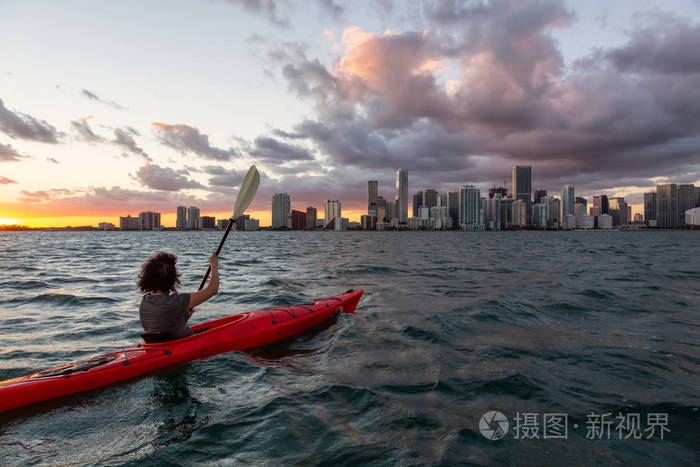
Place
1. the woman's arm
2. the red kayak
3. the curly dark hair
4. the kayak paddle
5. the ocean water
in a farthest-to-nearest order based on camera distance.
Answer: the kayak paddle, the woman's arm, the curly dark hair, the red kayak, the ocean water

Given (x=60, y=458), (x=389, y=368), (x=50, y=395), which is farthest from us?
(x=389, y=368)

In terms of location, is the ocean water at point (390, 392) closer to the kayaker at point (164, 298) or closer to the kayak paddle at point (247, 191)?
the kayaker at point (164, 298)

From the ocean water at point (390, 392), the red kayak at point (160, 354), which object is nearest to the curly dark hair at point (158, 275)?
the red kayak at point (160, 354)

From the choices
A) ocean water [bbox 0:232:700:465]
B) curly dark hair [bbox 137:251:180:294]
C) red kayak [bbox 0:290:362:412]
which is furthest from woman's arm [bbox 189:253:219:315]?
ocean water [bbox 0:232:700:465]

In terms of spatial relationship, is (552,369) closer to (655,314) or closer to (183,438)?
(183,438)

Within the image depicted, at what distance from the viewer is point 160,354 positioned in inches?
206

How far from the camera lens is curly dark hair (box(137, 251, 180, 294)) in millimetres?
4793

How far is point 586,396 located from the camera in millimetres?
4477

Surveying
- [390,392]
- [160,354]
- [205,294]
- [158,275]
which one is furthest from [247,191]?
[390,392]

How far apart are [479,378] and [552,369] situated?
121cm

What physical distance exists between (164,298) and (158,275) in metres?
0.34

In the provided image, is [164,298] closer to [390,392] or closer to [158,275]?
[158,275]

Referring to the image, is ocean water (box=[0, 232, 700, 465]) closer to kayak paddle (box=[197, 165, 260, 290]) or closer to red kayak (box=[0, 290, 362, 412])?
red kayak (box=[0, 290, 362, 412])

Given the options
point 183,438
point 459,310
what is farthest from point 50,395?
point 459,310
